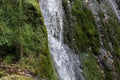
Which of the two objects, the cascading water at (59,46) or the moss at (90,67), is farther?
the moss at (90,67)

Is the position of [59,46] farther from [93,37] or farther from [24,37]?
[24,37]

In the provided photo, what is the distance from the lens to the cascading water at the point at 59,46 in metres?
8.85

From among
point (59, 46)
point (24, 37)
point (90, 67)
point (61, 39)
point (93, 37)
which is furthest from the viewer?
point (93, 37)

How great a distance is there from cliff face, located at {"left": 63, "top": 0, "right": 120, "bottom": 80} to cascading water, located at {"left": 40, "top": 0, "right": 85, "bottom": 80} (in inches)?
11.3

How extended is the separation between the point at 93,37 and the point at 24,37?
416 centimetres

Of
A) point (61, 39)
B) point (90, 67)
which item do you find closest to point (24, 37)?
point (61, 39)

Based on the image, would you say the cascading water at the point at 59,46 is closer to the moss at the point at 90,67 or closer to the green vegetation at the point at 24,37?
the moss at the point at 90,67

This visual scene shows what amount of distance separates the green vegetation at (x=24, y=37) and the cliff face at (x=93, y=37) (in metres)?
2.66

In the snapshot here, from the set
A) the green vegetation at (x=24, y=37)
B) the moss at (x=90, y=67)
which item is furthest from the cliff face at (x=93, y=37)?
the green vegetation at (x=24, y=37)

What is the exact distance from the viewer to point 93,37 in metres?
10.6

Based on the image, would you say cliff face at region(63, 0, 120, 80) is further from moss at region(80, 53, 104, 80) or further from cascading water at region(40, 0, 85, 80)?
cascading water at region(40, 0, 85, 80)

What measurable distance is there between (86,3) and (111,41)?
168 cm

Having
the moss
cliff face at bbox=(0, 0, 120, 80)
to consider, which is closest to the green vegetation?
cliff face at bbox=(0, 0, 120, 80)

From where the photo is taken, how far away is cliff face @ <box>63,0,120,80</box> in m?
10.0
